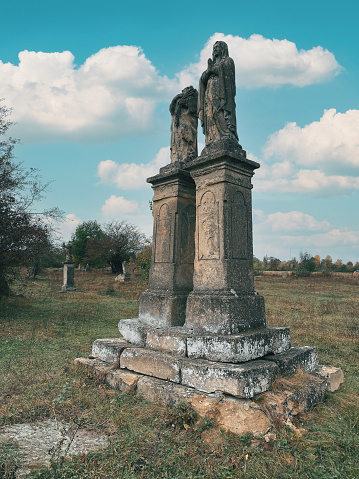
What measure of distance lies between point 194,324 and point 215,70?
11.5 feet

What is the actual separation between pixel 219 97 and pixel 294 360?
3.59 meters

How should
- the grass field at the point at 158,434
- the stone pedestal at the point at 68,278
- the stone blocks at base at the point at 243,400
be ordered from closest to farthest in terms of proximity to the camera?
1. the grass field at the point at 158,434
2. the stone blocks at base at the point at 243,400
3. the stone pedestal at the point at 68,278

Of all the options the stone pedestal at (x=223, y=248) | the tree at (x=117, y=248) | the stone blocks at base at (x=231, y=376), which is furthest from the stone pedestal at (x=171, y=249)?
the tree at (x=117, y=248)

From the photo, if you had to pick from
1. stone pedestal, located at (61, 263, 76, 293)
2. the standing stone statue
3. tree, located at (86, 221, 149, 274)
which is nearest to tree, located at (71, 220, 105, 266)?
tree, located at (86, 221, 149, 274)

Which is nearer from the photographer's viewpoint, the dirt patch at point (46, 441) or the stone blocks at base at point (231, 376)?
the dirt patch at point (46, 441)

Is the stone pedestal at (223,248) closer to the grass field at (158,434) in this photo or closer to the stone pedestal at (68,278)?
the grass field at (158,434)

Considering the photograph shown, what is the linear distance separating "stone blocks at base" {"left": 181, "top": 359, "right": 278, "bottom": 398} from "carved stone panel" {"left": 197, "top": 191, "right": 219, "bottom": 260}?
132 centimetres

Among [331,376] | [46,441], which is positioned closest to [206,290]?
[331,376]

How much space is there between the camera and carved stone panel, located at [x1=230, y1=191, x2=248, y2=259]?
421 centimetres

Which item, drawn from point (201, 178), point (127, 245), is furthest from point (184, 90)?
point (127, 245)

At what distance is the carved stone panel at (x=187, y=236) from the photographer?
4.95 meters

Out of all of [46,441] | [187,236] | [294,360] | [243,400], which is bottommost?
[46,441]

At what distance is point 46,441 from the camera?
9.59 ft

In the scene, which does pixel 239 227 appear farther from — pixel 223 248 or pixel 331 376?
pixel 331 376
